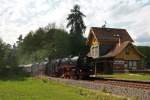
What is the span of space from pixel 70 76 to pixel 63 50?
148 feet

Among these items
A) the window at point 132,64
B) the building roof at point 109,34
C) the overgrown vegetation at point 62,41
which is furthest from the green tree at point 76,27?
the window at point 132,64

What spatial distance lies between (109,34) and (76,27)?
66.6 feet

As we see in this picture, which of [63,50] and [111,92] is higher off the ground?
[63,50]

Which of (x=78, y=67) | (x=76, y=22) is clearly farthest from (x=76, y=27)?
(x=78, y=67)

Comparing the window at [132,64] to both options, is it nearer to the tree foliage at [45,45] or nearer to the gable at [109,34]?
the gable at [109,34]

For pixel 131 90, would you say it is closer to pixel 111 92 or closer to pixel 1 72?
pixel 111 92

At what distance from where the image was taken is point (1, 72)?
64.7 meters

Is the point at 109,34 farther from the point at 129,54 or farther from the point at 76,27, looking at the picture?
the point at 76,27

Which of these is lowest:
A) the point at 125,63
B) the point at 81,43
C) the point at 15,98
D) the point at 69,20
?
the point at 15,98

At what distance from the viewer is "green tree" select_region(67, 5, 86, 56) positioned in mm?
88750

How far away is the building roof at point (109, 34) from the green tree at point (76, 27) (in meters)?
15.4

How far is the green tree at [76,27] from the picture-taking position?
291 feet

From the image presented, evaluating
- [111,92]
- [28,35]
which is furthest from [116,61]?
[28,35]

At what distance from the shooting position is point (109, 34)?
72438 mm
